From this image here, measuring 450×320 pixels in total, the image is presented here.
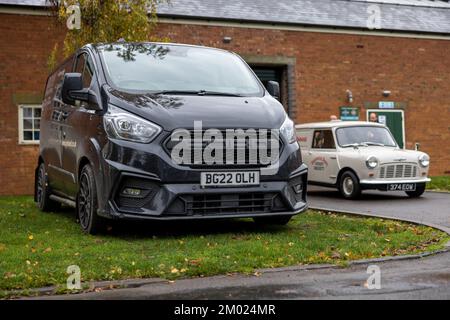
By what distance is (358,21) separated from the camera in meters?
20.8

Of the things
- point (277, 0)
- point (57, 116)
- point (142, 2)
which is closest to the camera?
point (57, 116)

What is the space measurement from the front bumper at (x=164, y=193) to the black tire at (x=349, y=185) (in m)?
6.58

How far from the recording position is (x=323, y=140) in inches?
587

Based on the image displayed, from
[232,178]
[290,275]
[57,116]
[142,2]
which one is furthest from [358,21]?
[290,275]

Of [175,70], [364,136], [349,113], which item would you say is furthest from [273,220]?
[349,113]

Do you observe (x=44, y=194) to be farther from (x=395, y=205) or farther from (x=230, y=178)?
(x=395, y=205)

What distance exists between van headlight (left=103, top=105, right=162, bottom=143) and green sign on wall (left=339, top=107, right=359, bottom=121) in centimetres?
1402

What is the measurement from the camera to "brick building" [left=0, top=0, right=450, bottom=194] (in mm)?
16594

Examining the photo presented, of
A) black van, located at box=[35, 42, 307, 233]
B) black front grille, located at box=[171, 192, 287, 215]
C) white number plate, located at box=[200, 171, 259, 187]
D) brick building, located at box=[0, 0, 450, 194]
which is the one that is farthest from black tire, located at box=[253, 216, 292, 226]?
brick building, located at box=[0, 0, 450, 194]

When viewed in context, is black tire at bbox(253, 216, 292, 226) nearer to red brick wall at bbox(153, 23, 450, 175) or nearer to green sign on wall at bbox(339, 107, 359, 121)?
red brick wall at bbox(153, 23, 450, 175)

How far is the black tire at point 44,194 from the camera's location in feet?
32.6

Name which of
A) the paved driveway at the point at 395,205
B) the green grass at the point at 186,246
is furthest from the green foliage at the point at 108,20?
the green grass at the point at 186,246

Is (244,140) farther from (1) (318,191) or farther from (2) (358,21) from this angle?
(2) (358,21)
